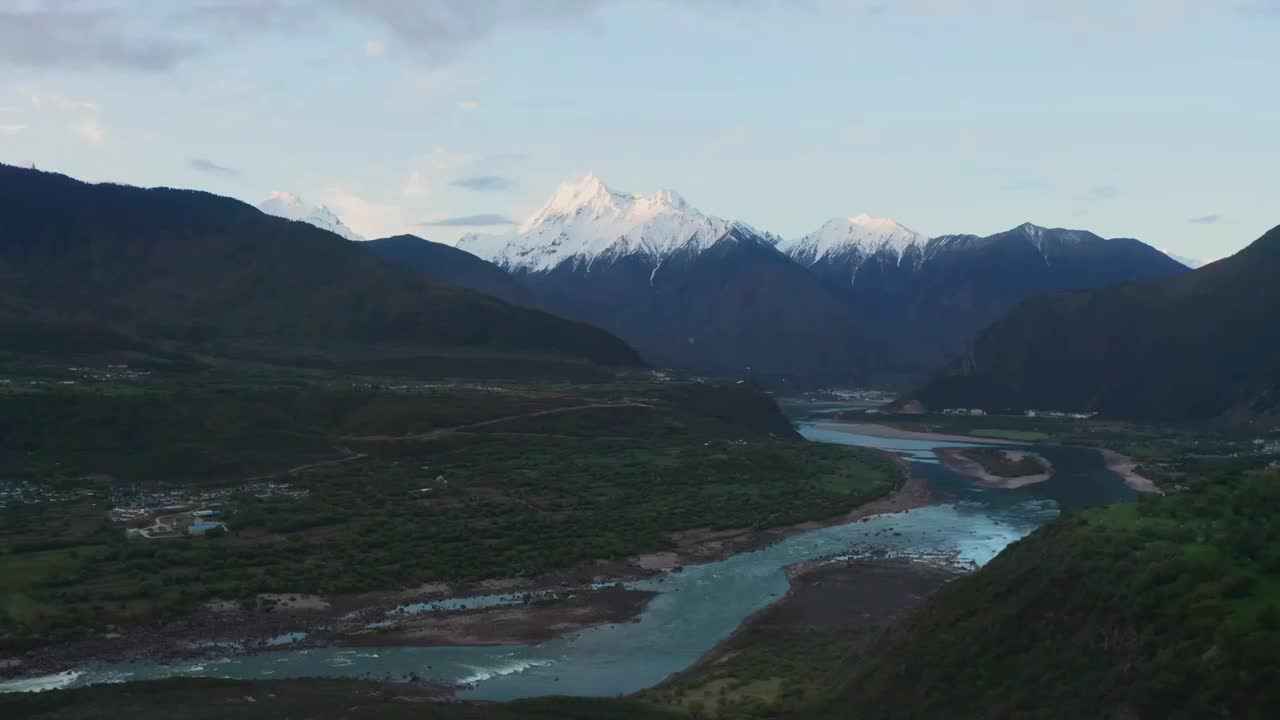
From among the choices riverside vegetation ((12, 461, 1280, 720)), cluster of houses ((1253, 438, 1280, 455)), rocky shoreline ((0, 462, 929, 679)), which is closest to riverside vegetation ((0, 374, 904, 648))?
rocky shoreline ((0, 462, 929, 679))

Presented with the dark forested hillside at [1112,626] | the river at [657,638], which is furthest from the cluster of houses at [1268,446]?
the dark forested hillside at [1112,626]

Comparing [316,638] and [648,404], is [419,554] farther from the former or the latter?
[648,404]

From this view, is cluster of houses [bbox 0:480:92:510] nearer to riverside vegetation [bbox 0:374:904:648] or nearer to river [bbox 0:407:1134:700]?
riverside vegetation [bbox 0:374:904:648]

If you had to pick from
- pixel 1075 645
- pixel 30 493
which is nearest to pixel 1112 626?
pixel 1075 645

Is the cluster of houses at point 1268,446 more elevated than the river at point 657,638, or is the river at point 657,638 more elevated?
the cluster of houses at point 1268,446

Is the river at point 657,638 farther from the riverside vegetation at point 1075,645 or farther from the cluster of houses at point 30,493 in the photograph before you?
the cluster of houses at point 30,493

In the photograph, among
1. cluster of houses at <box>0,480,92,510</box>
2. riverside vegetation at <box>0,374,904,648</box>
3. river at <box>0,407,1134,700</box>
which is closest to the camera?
river at <box>0,407,1134,700</box>

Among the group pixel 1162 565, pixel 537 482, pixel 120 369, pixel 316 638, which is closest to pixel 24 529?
pixel 316 638
